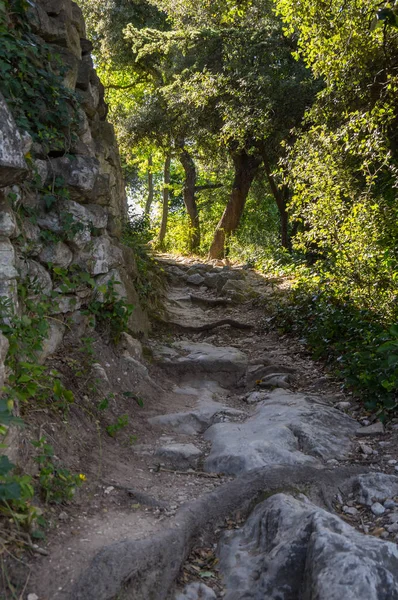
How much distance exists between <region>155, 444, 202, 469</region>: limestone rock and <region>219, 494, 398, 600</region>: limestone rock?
923 millimetres

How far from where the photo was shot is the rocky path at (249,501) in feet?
8.20

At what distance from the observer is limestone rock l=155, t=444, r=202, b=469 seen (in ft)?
13.2

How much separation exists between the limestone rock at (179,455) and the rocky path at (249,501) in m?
0.01

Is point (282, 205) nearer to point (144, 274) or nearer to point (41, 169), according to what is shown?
point (144, 274)

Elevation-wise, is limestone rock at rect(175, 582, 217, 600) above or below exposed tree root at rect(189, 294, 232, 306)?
below

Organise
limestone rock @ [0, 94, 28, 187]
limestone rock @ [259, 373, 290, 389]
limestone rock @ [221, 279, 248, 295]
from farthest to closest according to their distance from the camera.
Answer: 1. limestone rock @ [221, 279, 248, 295]
2. limestone rock @ [259, 373, 290, 389]
3. limestone rock @ [0, 94, 28, 187]

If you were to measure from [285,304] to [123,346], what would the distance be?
3781 mm

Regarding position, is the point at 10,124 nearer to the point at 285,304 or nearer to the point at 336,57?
the point at 336,57

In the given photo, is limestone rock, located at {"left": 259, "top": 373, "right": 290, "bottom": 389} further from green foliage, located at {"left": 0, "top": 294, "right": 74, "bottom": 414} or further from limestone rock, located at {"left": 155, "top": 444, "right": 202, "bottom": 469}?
green foliage, located at {"left": 0, "top": 294, "right": 74, "bottom": 414}

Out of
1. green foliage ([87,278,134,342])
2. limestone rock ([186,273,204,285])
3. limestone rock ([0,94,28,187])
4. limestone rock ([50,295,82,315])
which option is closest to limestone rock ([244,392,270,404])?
green foliage ([87,278,134,342])

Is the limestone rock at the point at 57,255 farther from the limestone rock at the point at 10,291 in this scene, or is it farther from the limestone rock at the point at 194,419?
the limestone rock at the point at 194,419

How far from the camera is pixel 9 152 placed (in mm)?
3186

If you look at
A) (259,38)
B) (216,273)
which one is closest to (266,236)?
(216,273)

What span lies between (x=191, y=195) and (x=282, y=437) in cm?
1583
